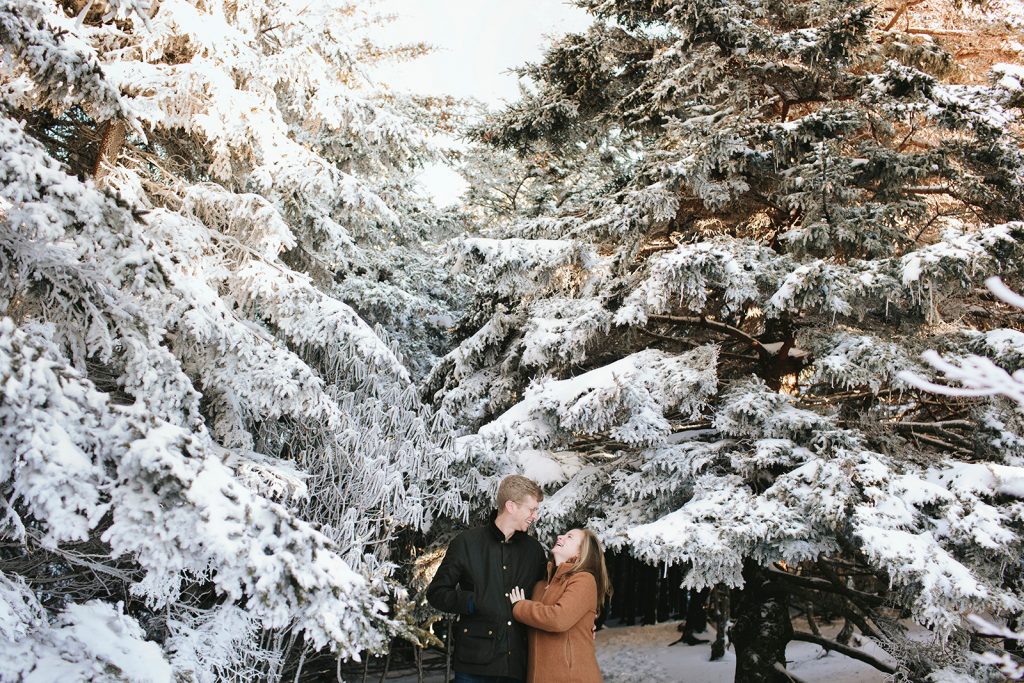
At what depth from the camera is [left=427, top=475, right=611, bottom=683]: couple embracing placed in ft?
10.6

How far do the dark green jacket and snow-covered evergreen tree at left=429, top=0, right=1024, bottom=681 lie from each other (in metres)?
1.61

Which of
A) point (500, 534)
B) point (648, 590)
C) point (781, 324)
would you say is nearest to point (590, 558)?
point (500, 534)

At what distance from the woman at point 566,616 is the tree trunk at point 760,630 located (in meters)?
3.86

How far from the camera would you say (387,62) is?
12.2 m

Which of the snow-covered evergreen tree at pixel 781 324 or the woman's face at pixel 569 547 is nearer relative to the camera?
the woman's face at pixel 569 547

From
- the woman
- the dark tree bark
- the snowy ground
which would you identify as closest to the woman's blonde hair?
the woman

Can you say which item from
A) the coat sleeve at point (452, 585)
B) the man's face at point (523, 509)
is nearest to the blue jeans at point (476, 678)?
the coat sleeve at point (452, 585)

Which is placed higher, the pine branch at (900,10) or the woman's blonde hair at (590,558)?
the pine branch at (900,10)

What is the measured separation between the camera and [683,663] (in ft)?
38.4

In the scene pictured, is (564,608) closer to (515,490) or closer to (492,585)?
(492,585)

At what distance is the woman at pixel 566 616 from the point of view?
3.15m

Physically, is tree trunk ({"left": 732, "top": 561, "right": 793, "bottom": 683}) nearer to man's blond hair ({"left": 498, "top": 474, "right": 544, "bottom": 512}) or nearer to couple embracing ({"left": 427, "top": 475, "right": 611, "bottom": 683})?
couple embracing ({"left": 427, "top": 475, "right": 611, "bottom": 683})

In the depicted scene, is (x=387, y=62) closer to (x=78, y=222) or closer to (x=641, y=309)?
(x=641, y=309)

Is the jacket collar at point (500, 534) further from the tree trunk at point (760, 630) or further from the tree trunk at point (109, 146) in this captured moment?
the tree trunk at point (109, 146)
